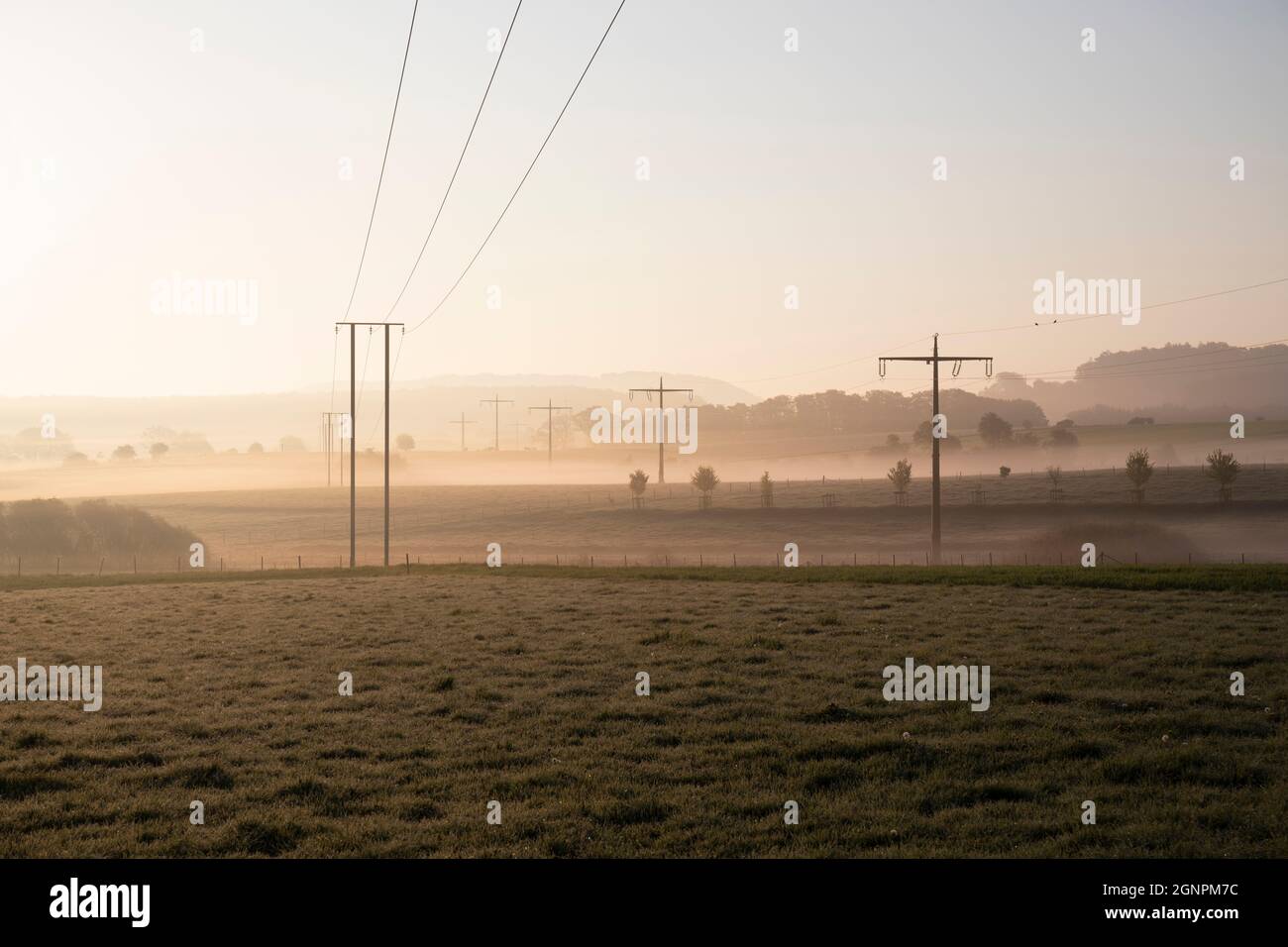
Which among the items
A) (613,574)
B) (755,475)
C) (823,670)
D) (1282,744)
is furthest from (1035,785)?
(755,475)

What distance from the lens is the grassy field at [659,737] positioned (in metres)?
10.6

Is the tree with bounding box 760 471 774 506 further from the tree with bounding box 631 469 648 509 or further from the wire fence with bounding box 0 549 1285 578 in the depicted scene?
the wire fence with bounding box 0 549 1285 578

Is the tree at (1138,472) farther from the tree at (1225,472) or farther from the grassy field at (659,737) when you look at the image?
the grassy field at (659,737)

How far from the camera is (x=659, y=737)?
568 inches

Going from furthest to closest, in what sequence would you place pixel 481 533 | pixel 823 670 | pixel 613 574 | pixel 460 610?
pixel 481 533
pixel 613 574
pixel 460 610
pixel 823 670

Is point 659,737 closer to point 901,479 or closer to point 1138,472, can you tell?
point 1138,472

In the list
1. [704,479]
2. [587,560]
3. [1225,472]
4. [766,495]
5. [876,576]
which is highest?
[1225,472]

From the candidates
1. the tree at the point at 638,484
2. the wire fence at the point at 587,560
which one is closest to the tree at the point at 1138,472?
the wire fence at the point at 587,560

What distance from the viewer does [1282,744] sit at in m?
13.7

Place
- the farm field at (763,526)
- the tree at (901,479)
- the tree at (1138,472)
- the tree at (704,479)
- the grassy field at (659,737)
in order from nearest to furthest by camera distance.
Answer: the grassy field at (659,737) < the farm field at (763,526) < the tree at (1138,472) < the tree at (901,479) < the tree at (704,479)

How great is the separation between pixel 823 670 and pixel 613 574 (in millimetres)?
25277

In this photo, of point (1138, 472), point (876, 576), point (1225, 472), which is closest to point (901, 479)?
point (1138, 472)
